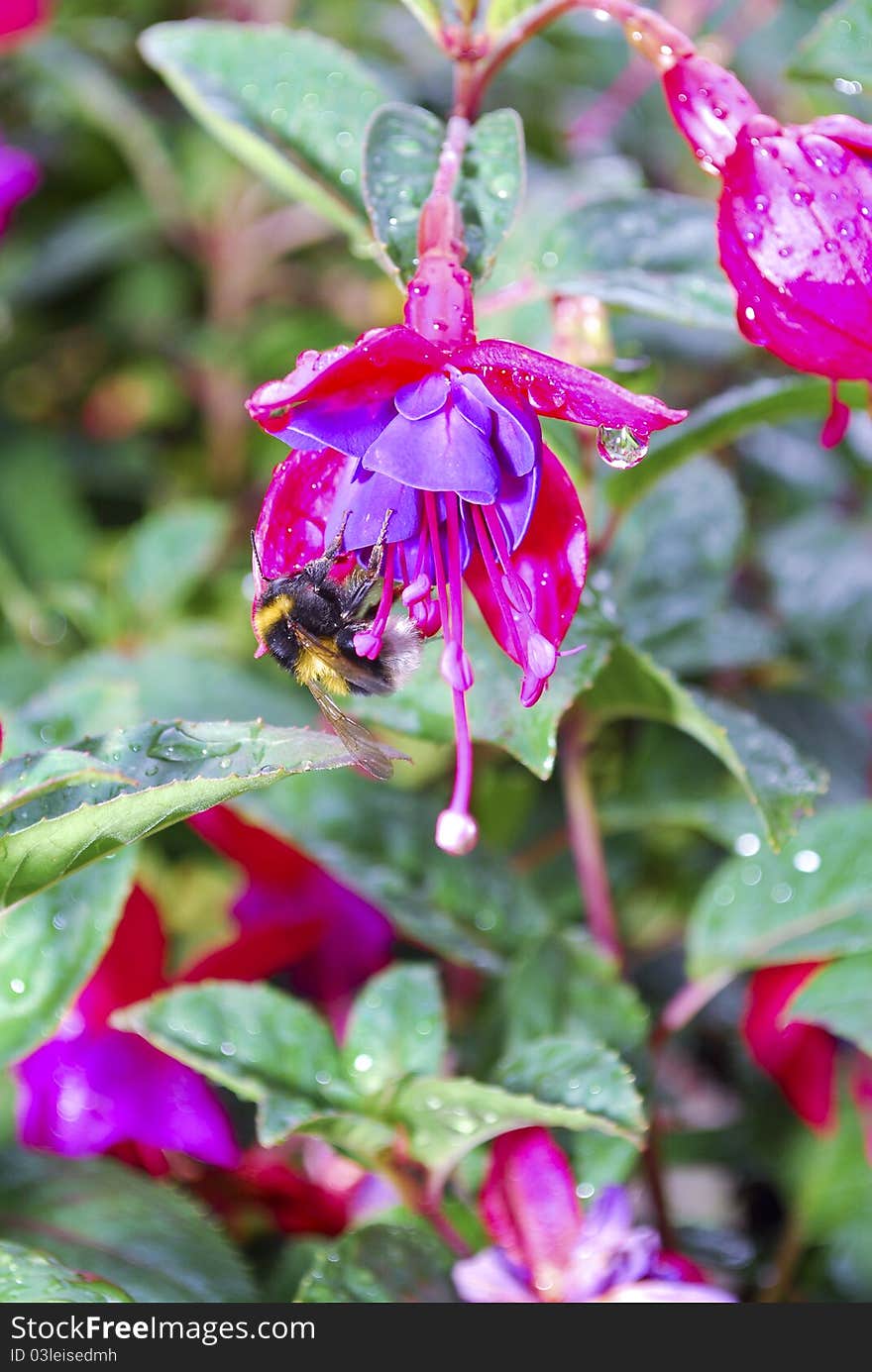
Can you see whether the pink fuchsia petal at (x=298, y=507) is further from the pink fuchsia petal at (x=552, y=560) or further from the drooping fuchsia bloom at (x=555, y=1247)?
the drooping fuchsia bloom at (x=555, y=1247)

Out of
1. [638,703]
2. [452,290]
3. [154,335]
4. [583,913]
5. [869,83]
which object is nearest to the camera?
[452,290]

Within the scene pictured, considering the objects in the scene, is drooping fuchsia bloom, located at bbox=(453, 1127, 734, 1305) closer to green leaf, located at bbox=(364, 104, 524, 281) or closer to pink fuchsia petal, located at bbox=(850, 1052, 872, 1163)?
pink fuchsia petal, located at bbox=(850, 1052, 872, 1163)

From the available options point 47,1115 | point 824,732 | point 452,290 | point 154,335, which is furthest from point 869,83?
point 154,335

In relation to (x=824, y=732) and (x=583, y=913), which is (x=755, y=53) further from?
(x=583, y=913)

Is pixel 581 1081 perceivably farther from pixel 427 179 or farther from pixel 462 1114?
pixel 427 179

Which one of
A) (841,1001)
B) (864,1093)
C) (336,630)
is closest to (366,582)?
(336,630)

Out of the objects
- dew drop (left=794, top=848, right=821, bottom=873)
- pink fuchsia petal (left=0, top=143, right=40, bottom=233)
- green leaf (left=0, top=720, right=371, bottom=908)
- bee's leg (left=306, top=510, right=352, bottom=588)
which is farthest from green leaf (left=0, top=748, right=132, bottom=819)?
pink fuchsia petal (left=0, top=143, right=40, bottom=233)
